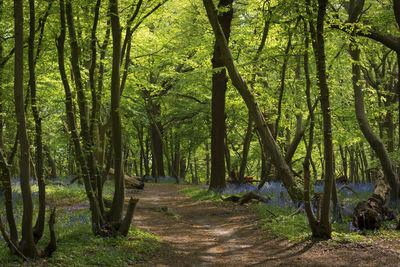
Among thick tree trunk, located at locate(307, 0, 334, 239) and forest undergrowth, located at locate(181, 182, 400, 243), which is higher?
thick tree trunk, located at locate(307, 0, 334, 239)

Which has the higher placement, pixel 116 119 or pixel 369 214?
pixel 116 119

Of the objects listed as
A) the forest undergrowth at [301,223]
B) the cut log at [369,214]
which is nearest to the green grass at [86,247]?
the forest undergrowth at [301,223]

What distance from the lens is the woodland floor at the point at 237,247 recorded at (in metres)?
6.23

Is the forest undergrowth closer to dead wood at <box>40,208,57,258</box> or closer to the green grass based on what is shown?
the green grass

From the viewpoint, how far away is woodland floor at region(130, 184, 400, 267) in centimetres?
623

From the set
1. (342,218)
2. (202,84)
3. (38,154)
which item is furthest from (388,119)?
(38,154)

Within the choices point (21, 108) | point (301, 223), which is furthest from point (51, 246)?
point (301, 223)

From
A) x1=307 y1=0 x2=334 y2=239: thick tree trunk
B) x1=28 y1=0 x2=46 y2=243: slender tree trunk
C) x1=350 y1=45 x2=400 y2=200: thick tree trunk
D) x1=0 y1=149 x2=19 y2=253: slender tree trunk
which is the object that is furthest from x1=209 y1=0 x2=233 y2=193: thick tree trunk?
x1=0 y1=149 x2=19 y2=253: slender tree trunk

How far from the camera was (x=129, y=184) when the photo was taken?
20.0m

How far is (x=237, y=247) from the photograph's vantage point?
7863 millimetres

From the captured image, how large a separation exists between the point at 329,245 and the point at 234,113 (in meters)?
16.4

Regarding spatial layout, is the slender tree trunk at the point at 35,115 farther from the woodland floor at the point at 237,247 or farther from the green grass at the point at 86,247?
the woodland floor at the point at 237,247

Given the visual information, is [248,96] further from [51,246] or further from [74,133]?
[51,246]

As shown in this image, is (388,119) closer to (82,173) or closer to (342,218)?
(342,218)
